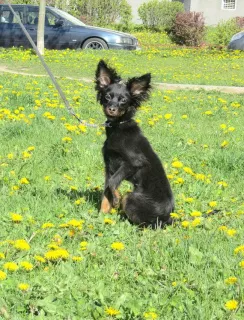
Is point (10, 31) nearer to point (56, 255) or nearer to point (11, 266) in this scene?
point (56, 255)

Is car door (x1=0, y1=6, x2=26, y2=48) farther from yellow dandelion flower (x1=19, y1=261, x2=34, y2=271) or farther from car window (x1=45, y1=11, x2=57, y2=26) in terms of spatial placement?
yellow dandelion flower (x1=19, y1=261, x2=34, y2=271)

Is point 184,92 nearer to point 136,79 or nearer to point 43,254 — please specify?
point 136,79

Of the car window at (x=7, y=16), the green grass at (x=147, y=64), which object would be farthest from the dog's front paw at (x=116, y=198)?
the car window at (x=7, y=16)

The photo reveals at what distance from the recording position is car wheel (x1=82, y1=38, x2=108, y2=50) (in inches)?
854

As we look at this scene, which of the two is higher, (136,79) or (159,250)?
(136,79)

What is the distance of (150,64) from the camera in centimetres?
1895

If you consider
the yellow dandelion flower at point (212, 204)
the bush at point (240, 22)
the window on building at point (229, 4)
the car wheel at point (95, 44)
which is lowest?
the yellow dandelion flower at point (212, 204)

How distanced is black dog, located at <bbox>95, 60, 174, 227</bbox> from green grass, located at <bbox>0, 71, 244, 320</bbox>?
0.15m

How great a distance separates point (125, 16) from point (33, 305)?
1276 inches

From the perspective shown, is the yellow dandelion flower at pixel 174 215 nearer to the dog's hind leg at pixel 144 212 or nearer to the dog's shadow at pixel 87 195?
the dog's hind leg at pixel 144 212

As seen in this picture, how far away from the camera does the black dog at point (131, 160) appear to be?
4.55 metres

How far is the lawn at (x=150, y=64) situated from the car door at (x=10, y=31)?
3.91 ft

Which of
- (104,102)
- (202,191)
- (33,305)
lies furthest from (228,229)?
(33,305)

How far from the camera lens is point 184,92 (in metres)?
12.6
